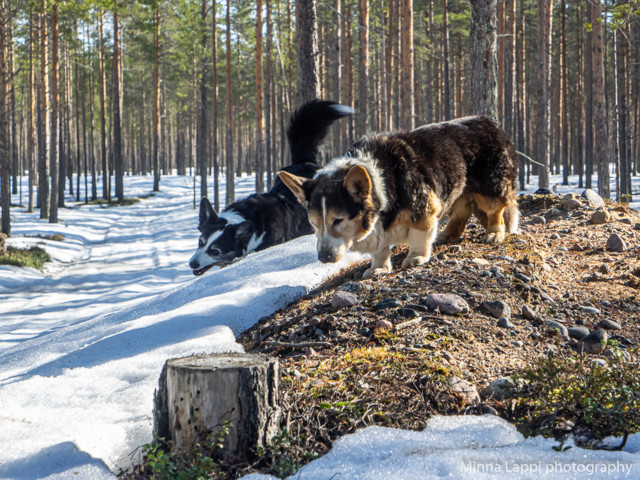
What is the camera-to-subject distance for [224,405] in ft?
7.88

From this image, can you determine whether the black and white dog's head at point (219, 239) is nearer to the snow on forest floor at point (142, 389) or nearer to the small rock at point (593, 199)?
the snow on forest floor at point (142, 389)

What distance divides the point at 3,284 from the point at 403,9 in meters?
12.6

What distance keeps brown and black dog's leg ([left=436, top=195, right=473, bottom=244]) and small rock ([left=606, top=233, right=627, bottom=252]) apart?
135 centimetres

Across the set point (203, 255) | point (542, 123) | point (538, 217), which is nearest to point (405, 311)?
point (538, 217)

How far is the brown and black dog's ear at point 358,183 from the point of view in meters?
3.96

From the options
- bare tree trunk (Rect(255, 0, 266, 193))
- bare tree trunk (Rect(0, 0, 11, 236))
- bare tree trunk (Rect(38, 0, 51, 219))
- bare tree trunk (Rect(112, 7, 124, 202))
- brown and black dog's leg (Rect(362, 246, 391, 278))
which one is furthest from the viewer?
bare tree trunk (Rect(112, 7, 124, 202))

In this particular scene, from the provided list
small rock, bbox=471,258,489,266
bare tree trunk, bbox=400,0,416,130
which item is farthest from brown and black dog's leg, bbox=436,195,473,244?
bare tree trunk, bbox=400,0,416,130

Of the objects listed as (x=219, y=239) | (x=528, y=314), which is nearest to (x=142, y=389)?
(x=528, y=314)

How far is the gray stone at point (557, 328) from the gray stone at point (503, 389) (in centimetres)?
87

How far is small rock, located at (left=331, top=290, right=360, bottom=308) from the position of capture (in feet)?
13.0

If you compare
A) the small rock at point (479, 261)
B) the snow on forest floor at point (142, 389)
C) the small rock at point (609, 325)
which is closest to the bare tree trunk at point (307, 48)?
the snow on forest floor at point (142, 389)

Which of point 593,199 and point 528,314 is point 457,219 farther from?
point 593,199

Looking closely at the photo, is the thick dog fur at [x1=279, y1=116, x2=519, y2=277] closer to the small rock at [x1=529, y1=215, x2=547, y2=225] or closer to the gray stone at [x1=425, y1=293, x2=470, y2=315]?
the gray stone at [x1=425, y1=293, x2=470, y2=315]

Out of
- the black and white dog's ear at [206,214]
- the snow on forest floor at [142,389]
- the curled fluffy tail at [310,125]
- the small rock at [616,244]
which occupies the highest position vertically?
the curled fluffy tail at [310,125]
